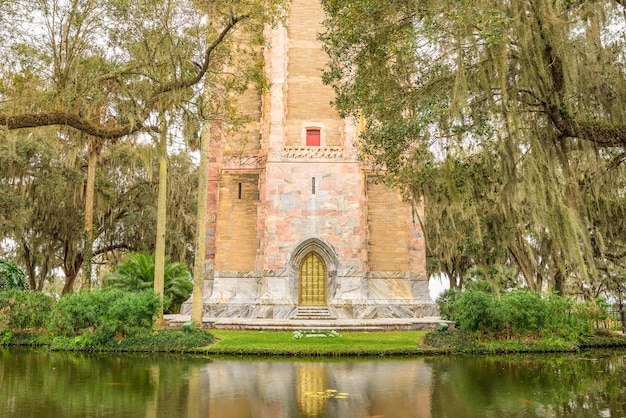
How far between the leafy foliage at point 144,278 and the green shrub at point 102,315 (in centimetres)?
→ 656

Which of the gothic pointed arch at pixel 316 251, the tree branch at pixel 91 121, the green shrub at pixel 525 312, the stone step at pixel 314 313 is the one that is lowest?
the stone step at pixel 314 313

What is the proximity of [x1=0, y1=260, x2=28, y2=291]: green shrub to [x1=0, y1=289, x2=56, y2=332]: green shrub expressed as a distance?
4.64 ft

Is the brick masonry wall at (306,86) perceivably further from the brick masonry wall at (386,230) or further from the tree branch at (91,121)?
the tree branch at (91,121)

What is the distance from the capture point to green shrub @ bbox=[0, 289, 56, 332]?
16172 millimetres

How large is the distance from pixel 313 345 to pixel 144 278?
11576 mm

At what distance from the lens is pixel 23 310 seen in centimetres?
1623

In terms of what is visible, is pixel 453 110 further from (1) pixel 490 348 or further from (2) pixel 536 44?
(1) pixel 490 348

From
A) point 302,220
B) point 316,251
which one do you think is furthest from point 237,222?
point 316,251

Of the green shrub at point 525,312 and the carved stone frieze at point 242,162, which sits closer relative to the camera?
the green shrub at point 525,312

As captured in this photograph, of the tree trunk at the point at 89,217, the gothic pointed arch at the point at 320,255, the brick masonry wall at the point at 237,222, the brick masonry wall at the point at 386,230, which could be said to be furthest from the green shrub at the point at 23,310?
the brick masonry wall at the point at 386,230

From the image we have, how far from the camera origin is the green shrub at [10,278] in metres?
17.7

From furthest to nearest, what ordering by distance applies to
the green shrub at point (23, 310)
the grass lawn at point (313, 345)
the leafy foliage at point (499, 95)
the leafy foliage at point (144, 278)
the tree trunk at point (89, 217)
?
the leafy foliage at point (144, 278) → the tree trunk at point (89, 217) → the green shrub at point (23, 310) → the grass lawn at point (313, 345) → the leafy foliage at point (499, 95)

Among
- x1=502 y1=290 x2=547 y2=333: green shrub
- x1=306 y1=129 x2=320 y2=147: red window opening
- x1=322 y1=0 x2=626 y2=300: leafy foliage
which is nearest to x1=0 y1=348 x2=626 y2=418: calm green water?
x1=502 y1=290 x2=547 y2=333: green shrub

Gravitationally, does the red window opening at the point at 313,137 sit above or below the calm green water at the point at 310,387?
above
